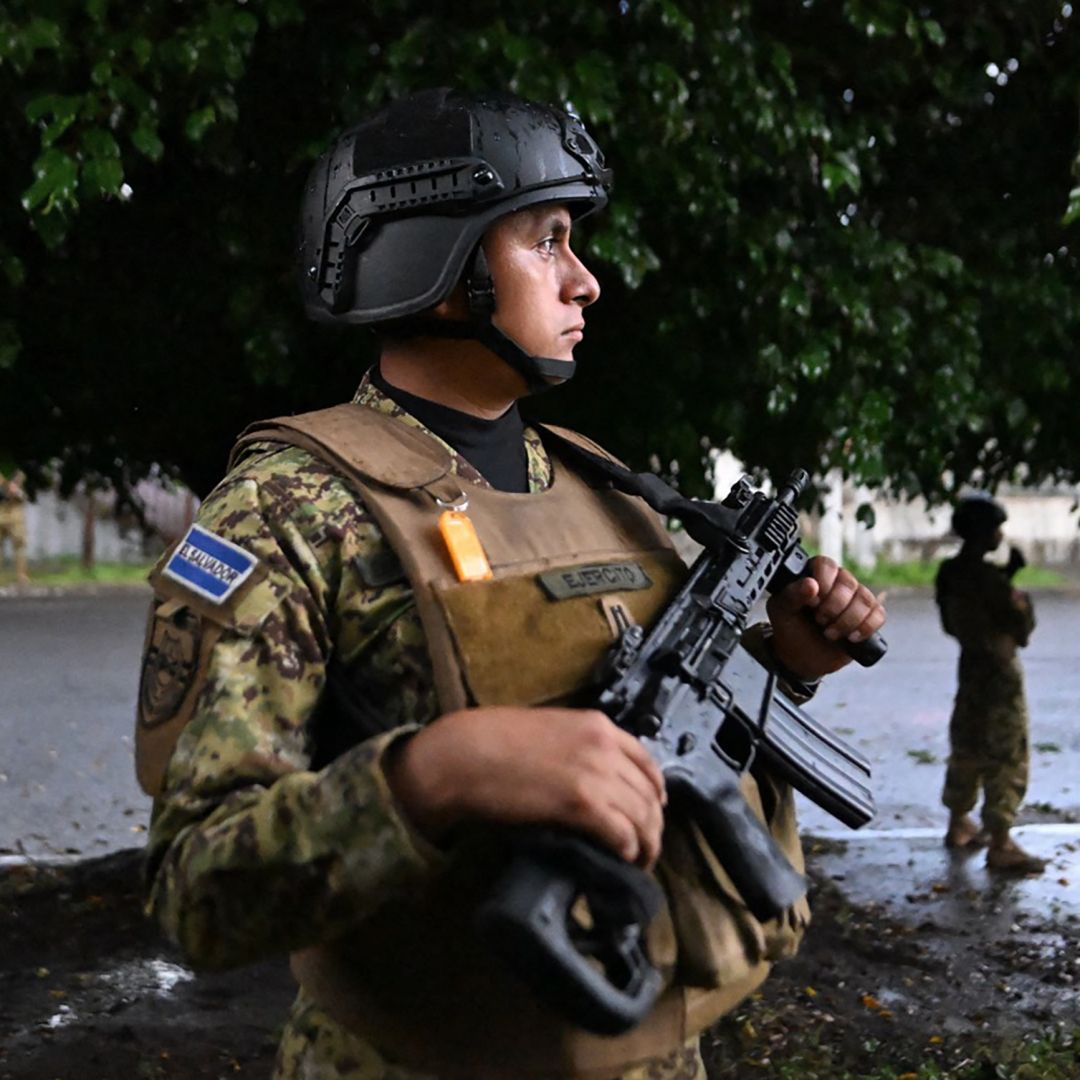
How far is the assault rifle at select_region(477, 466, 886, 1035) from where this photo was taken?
1.29 m

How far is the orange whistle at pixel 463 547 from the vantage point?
1542 mm

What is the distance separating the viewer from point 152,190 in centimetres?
399

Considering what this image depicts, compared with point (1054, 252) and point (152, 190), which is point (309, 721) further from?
point (1054, 252)

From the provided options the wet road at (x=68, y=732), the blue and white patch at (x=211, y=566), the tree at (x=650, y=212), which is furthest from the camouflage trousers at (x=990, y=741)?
the blue and white patch at (x=211, y=566)

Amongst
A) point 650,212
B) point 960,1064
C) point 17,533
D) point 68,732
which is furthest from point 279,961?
point 17,533

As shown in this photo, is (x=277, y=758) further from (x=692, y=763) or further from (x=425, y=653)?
(x=692, y=763)

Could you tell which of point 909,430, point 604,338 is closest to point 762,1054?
point 909,430

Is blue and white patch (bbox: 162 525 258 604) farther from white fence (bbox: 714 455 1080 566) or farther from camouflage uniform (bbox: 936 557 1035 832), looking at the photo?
white fence (bbox: 714 455 1080 566)

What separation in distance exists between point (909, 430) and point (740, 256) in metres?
0.71

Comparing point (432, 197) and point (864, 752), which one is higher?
point (432, 197)

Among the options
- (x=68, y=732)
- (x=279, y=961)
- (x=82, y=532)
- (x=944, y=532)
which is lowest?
(x=68, y=732)

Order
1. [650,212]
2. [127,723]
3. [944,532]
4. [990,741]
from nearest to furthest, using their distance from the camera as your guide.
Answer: [650,212] < [990,741] < [127,723] < [944,532]

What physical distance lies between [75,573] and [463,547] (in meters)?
19.9

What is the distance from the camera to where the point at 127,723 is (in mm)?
9750
